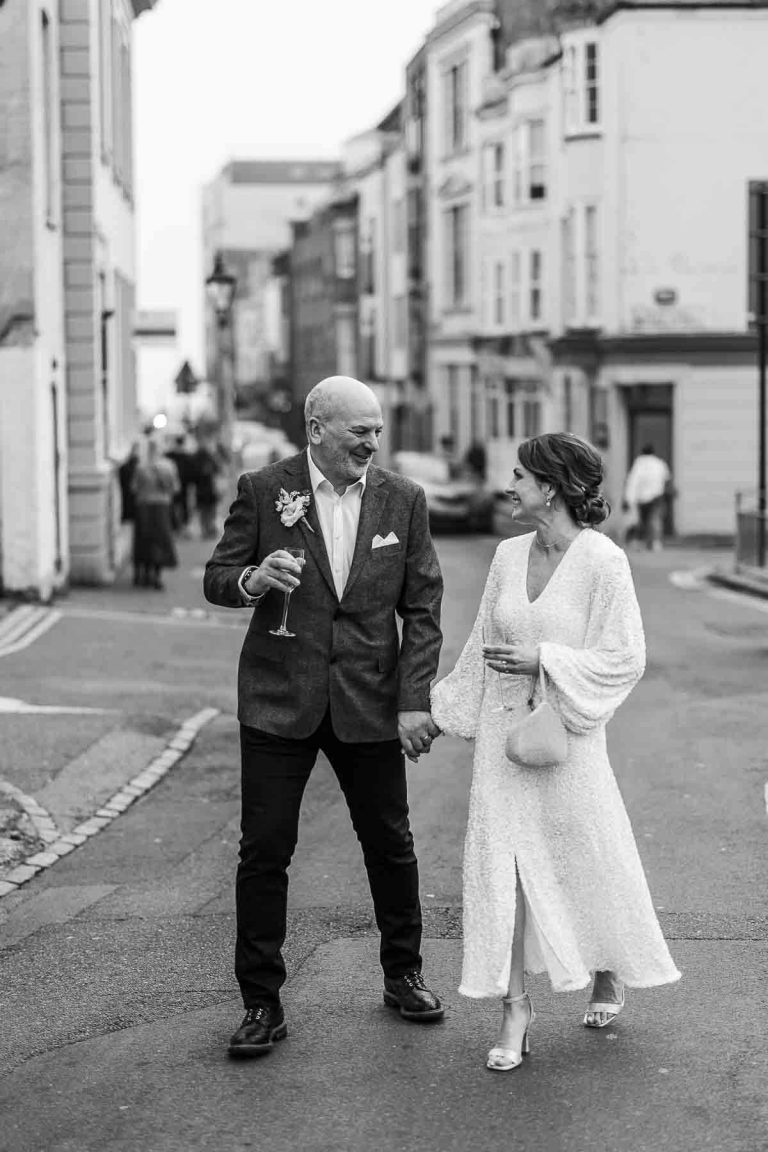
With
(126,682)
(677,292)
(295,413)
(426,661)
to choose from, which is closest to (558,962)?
(426,661)

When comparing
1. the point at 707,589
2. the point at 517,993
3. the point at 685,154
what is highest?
the point at 685,154

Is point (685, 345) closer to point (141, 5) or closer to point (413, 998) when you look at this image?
point (141, 5)

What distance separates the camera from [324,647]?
5938mm

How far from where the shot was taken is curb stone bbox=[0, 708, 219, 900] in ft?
28.2

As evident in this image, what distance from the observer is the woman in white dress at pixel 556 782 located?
5598 mm

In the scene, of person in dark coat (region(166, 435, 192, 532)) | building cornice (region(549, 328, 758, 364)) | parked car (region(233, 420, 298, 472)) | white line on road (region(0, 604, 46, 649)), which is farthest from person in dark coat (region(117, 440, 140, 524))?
parked car (region(233, 420, 298, 472))

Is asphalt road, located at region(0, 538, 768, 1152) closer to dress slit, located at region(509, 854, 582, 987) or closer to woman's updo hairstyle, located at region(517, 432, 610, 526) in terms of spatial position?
dress slit, located at region(509, 854, 582, 987)

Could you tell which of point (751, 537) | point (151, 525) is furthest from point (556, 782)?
point (751, 537)

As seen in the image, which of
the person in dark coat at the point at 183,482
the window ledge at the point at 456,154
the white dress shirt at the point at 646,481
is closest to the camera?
the white dress shirt at the point at 646,481

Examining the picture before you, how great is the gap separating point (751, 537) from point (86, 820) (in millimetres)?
18342

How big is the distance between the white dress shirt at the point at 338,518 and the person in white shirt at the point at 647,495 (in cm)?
2765

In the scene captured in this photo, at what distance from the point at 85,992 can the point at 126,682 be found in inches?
318

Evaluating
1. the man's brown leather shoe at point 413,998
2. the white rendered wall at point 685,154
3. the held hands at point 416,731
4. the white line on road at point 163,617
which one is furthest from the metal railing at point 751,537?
the held hands at point 416,731

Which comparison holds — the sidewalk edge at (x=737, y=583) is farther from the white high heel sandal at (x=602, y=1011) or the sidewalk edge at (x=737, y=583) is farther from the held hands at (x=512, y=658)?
the held hands at (x=512, y=658)
